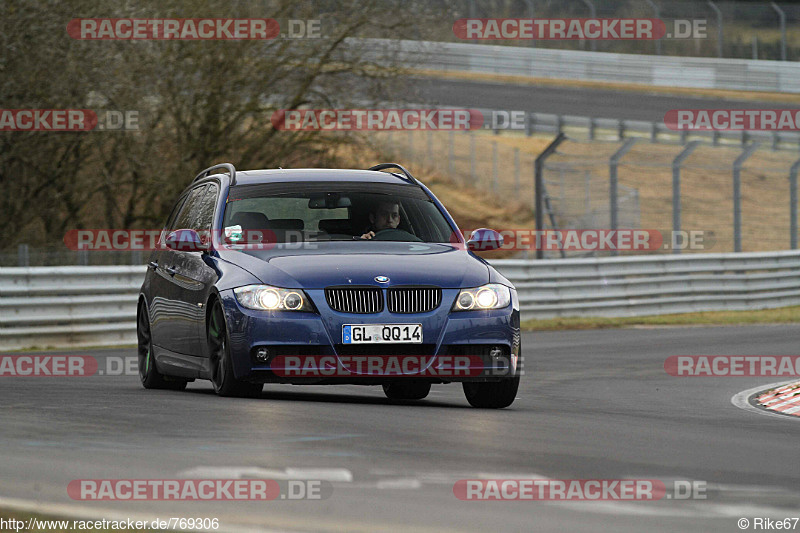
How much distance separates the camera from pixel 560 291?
80.9 ft

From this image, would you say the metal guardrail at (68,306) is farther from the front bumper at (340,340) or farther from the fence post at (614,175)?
the front bumper at (340,340)

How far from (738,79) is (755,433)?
4302 centimetres

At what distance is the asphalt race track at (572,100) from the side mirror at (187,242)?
3416 cm

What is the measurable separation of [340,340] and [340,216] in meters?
1.60

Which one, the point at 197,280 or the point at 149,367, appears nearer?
the point at 197,280

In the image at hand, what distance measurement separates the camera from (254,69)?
26.8m

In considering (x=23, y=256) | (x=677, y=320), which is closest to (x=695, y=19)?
(x=677, y=320)

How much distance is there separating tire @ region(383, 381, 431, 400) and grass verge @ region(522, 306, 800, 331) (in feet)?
38.4

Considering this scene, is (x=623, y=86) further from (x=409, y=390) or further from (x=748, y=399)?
(x=409, y=390)

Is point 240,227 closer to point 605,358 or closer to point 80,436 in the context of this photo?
point 80,436

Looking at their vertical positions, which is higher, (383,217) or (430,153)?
(383,217)

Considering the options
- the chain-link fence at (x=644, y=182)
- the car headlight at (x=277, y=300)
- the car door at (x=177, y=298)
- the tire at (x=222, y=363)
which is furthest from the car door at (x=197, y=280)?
the chain-link fence at (x=644, y=182)

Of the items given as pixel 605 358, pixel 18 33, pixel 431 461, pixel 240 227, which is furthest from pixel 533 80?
pixel 431 461

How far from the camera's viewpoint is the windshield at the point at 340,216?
10836mm
